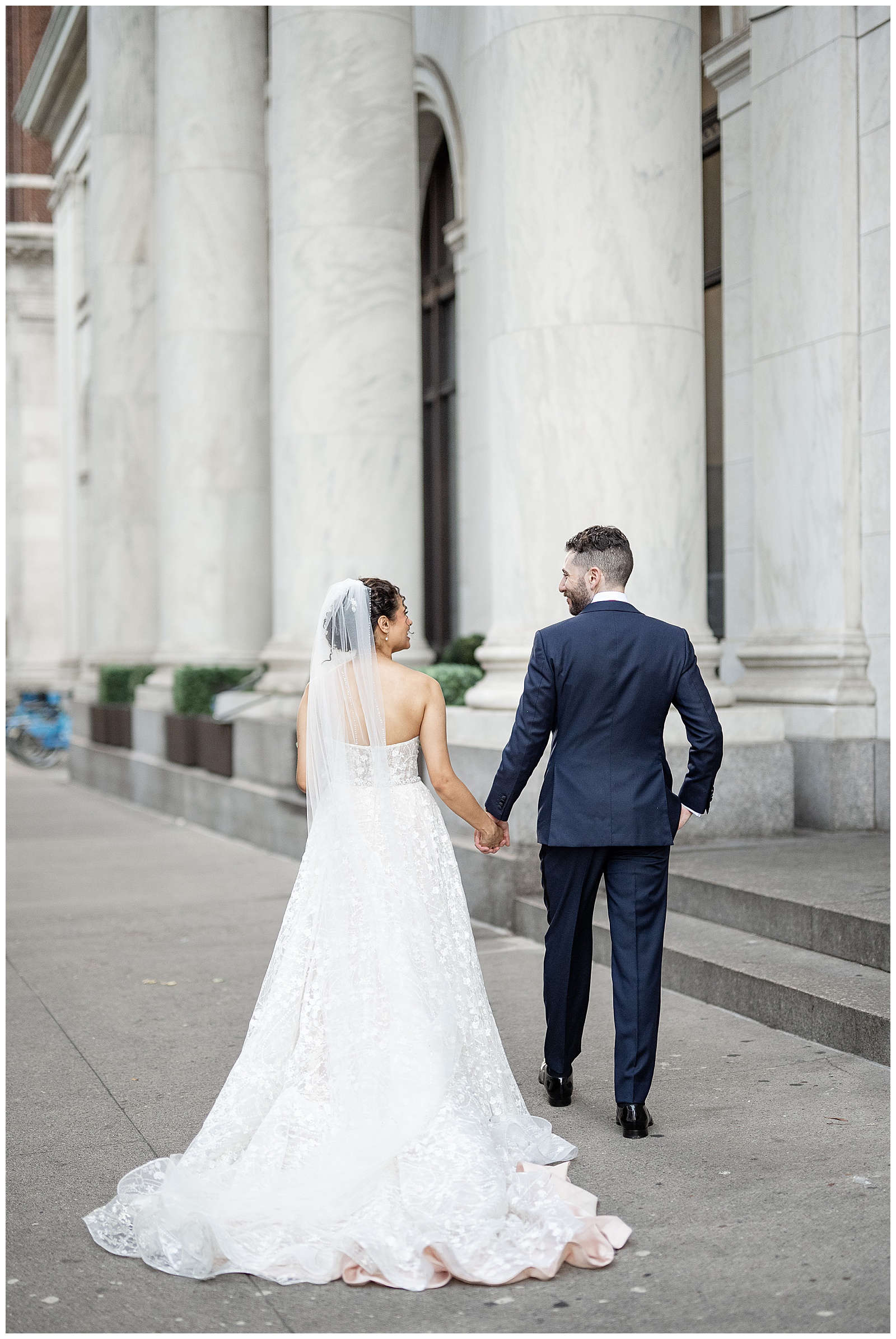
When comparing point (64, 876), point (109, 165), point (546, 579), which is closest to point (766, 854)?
point (546, 579)

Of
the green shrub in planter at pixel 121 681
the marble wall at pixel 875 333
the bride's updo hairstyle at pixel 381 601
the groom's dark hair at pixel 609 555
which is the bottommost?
the green shrub in planter at pixel 121 681

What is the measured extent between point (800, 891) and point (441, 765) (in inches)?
123

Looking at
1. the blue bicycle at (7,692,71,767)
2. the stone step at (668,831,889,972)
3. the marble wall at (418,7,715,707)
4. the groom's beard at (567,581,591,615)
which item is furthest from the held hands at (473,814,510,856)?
the blue bicycle at (7,692,71,767)

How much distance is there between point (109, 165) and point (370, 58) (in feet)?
30.2

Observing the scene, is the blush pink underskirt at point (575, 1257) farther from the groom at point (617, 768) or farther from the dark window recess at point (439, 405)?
the dark window recess at point (439, 405)

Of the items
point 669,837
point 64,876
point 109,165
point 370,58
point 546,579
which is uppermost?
point 109,165

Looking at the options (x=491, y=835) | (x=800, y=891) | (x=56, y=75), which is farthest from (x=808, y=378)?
(x=56, y=75)

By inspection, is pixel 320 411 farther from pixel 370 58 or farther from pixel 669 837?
pixel 669 837

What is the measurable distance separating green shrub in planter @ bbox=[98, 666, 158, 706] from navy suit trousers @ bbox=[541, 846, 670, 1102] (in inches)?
632

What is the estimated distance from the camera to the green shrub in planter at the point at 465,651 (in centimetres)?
1440

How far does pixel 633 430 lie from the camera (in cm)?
917

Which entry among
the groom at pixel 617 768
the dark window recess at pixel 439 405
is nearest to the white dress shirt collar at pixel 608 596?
the groom at pixel 617 768

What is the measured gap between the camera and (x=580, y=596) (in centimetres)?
547

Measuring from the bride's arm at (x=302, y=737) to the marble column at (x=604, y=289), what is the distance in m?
4.36
